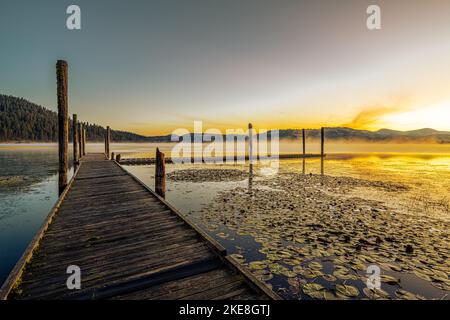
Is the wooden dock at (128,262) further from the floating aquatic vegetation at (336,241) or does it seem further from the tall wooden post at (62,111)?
the tall wooden post at (62,111)

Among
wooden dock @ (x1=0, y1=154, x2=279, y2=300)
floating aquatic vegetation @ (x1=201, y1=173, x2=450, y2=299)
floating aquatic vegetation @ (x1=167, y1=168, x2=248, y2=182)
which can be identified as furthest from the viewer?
floating aquatic vegetation @ (x1=167, y1=168, x2=248, y2=182)

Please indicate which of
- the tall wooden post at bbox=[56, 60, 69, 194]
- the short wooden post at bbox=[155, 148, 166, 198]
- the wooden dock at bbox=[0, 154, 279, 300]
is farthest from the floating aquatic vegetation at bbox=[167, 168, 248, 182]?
the wooden dock at bbox=[0, 154, 279, 300]

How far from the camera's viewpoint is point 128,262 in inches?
169

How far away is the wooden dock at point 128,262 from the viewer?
3412 millimetres

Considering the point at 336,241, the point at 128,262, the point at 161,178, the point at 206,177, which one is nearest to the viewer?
the point at 128,262

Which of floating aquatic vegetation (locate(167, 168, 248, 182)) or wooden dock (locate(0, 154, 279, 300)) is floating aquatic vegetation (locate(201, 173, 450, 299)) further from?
floating aquatic vegetation (locate(167, 168, 248, 182))

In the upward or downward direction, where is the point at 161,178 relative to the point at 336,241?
upward

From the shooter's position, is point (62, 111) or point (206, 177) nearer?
point (62, 111)

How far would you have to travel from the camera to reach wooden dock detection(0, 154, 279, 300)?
11.2 feet

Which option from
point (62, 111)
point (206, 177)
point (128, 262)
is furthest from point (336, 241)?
point (206, 177)

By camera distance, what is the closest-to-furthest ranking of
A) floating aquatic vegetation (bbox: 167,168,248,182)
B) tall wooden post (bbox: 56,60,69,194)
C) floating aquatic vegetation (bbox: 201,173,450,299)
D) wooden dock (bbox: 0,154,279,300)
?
1. wooden dock (bbox: 0,154,279,300)
2. floating aquatic vegetation (bbox: 201,173,450,299)
3. tall wooden post (bbox: 56,60,69,194)
4. floating aquatic vegetation (bbox: 167,168,248,182)

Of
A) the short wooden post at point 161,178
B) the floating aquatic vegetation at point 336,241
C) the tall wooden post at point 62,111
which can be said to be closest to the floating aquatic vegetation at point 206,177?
the floating aquatic vegetation at point 336,241

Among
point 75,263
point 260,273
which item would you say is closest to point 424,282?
point 260,273

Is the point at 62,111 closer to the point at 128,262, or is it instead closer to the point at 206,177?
the point at 128,262
